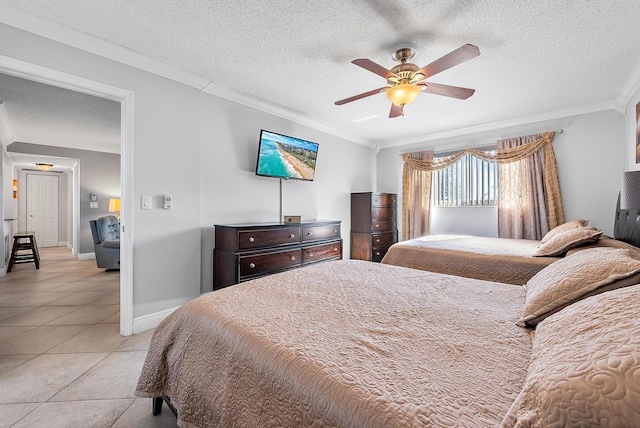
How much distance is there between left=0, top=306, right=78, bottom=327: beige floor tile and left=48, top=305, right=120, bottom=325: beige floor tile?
0.33ft

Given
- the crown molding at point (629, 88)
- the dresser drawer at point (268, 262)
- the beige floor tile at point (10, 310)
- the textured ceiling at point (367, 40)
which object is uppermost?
the textured ceiling at point (367, 40)

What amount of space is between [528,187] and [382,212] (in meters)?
2.19

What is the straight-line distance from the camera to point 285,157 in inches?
150

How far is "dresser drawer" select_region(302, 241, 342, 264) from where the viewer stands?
3.58 metres

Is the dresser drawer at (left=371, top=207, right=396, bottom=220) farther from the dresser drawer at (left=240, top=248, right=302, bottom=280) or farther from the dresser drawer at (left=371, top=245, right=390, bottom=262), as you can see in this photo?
the dresser drawer at (left=240, top=248, right=302, bottom=280)

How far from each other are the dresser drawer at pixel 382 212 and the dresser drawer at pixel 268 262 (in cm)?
198

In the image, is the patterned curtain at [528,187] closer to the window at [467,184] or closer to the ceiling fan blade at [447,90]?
the window at [467,184]

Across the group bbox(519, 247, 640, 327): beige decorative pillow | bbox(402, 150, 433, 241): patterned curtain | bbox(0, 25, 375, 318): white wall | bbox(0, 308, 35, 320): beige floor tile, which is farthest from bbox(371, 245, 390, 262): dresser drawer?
bbox(0, 308, 35, 320): beige floor tile

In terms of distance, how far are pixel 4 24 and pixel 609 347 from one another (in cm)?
360

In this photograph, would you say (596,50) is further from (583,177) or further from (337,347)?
(337,347)

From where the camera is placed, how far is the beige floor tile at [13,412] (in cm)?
150

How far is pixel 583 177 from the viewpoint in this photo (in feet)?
12.3

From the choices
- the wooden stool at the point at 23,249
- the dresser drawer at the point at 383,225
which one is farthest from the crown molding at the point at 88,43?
the wooden stool at the point at 23,249

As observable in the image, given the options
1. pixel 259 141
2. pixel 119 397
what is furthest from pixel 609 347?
pixel 259 141
